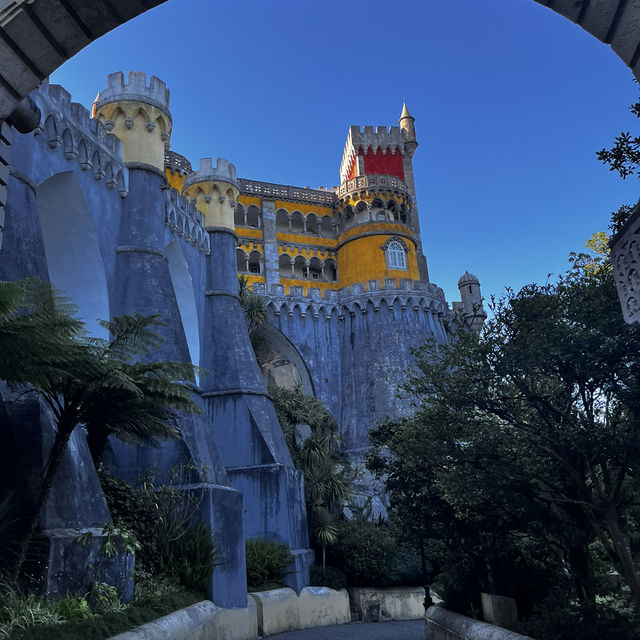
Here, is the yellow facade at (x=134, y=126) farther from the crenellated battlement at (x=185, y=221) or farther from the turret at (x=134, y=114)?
the crenellated battlement at (x=185, y=221)

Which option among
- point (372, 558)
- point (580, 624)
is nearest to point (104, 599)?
point (580, 624)

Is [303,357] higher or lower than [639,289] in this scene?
higher

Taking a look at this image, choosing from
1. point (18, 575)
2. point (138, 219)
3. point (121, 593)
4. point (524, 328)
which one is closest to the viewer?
point (18, 575)

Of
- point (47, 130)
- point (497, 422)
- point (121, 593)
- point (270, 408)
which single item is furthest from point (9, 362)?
point (270, 408)

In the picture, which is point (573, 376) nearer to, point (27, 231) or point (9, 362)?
point (9, 362)

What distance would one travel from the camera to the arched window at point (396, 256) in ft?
127

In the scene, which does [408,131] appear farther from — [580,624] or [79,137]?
[580,624]

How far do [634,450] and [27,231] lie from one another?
1105 centimetres

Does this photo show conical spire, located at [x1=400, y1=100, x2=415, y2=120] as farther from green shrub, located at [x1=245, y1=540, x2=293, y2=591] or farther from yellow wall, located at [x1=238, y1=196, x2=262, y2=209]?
green shrub, located at [x1=245, y1=540, x2=293, y2=591]

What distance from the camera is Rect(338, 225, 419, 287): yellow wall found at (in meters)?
38.4

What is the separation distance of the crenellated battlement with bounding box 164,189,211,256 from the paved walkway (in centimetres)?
1211

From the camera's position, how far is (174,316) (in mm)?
15773

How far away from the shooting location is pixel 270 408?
64.9 feet

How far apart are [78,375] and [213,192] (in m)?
15.2
